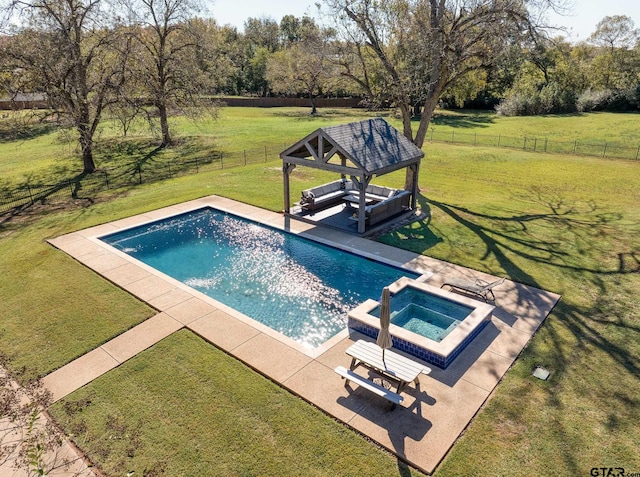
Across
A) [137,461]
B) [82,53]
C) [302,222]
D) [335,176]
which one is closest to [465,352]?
[137,461]

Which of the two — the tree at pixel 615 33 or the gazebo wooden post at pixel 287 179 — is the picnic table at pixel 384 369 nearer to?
the gazebo wooden post at pixel 287 179

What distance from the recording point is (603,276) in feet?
41.0

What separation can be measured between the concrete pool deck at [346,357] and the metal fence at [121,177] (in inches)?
413

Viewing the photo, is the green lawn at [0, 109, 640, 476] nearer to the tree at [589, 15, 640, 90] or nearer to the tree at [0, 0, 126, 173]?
the tree at [0, 0, 126, 173]

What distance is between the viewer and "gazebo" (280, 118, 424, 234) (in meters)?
15.0

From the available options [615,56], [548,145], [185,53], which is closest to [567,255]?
[548,145]

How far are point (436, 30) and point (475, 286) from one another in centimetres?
1225

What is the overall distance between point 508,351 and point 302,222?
9.91 metres

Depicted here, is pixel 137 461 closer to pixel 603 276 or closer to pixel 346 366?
pixel 346 366

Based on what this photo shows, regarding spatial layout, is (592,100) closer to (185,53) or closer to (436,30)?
(436,30)

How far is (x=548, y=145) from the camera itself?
109 ft

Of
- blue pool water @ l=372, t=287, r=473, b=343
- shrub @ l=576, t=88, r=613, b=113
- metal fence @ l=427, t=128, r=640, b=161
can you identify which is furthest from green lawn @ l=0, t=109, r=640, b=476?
shrub @ l=576, t=88, r=613, b=113

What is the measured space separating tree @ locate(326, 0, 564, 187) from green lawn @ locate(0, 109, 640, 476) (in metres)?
6.05

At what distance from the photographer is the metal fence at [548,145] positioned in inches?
1195
